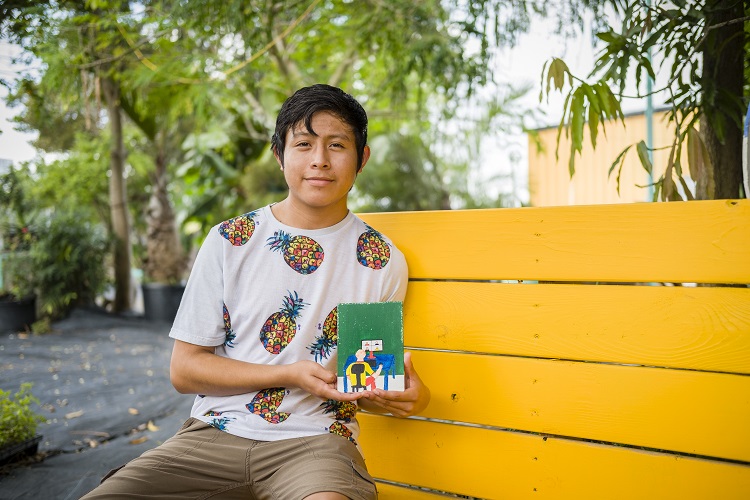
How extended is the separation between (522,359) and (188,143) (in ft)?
24.7

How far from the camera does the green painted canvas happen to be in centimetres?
137

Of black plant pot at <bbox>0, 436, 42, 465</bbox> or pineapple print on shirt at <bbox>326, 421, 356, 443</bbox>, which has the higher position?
pineapple print on shirt at <bbox>326, 421, 356, 443</bbox>

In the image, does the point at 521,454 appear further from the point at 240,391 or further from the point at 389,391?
the point at 240,391

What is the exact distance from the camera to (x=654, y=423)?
1.43 m

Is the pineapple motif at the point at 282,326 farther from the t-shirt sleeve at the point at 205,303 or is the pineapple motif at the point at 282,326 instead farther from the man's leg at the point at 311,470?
the man's leg at the point at 311,470

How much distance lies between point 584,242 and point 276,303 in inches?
33.1

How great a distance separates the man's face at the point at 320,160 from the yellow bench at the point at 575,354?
0.85 ft

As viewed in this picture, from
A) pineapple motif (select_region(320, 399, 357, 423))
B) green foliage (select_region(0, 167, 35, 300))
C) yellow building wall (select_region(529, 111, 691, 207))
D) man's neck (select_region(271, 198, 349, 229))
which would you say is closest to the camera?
pineapple motif (select_region(320, 399, 357, 423))

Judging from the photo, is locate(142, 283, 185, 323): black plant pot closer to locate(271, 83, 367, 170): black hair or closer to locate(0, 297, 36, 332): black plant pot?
locate(0, 297, 36, 332): black plant pot

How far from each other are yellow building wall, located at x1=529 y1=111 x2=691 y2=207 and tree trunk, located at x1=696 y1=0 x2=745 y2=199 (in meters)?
4.24

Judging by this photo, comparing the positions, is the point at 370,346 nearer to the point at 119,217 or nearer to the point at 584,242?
the point at 584,242

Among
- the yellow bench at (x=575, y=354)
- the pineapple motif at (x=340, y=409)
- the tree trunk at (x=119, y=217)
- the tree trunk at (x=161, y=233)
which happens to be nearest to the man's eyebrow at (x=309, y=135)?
the yellow bench at (x=575, y=354)

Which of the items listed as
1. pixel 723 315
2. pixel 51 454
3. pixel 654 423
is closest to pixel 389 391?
pixel 654 423

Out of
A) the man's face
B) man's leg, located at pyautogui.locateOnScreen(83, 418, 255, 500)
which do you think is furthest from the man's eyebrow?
man's leg, located at pyautogui.locateOnScreen(83, 418, 255, 500)
